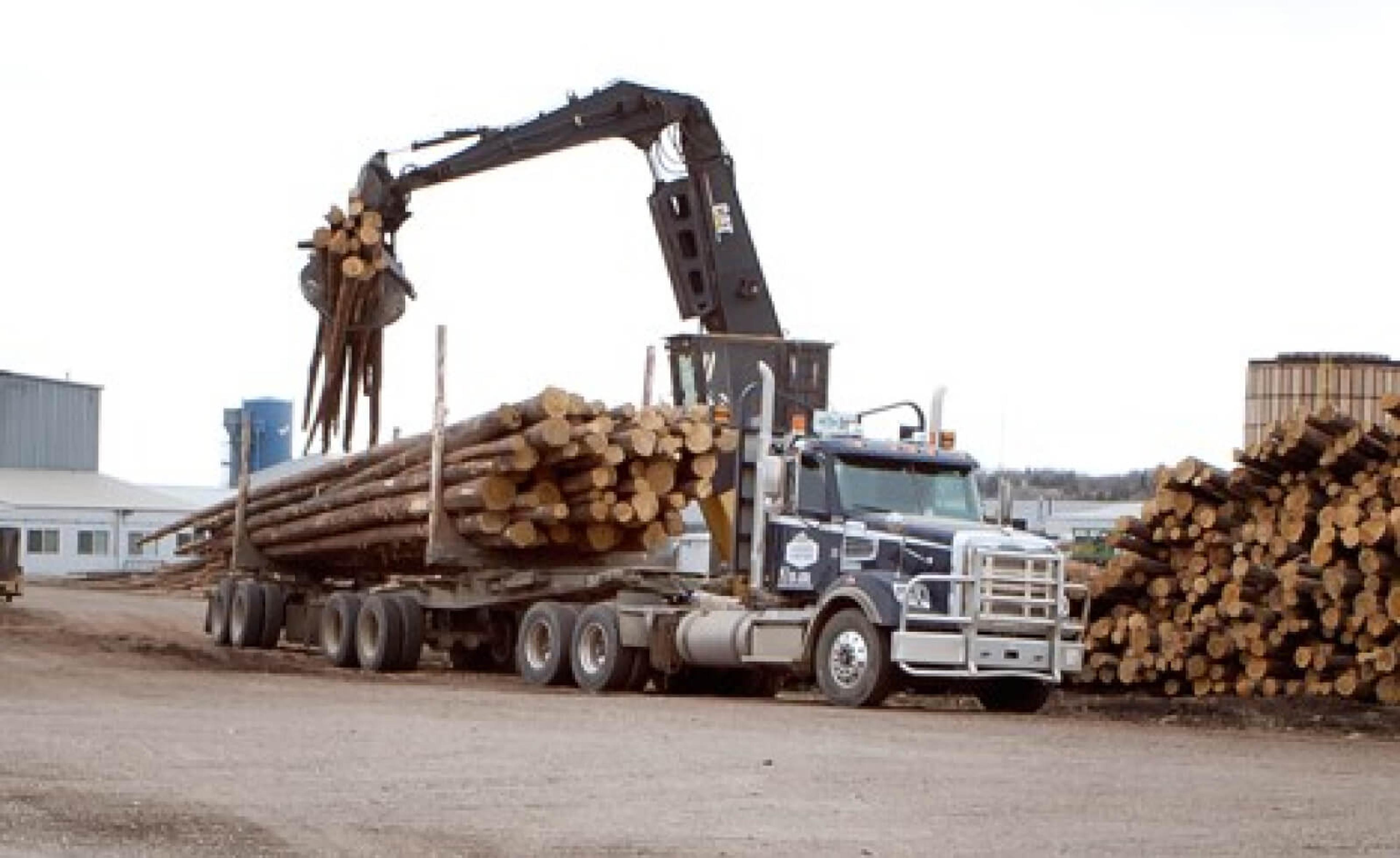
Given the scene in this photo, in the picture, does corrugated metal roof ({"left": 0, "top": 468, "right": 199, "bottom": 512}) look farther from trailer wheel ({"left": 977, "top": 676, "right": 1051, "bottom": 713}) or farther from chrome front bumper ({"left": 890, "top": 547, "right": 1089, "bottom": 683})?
chrome front bumper ({"left": 890, "top": 547, "right": 1089, "bottom": 683})

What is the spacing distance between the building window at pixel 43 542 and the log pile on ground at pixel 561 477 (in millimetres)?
44392

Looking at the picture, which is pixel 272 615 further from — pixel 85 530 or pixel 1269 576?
pixel 85 530

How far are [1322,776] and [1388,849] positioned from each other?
13.1 feet

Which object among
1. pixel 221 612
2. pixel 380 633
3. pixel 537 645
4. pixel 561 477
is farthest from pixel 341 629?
pixel 561 477

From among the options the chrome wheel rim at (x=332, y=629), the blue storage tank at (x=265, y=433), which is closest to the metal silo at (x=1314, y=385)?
the chrome wheel rim at (x=332, y=629)

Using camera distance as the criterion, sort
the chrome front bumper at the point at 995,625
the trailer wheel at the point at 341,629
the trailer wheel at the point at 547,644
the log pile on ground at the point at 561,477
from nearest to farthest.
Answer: the chrome front bumper at the point at 995,625 < the log pile on ground at the point at 561,477 < the trailer wheel at the point at 547,644 < the trailer wheel at the point at 341,629

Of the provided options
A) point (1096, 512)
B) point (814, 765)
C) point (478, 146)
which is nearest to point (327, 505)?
point (478, 146)

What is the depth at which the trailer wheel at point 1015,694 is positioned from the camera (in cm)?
2345

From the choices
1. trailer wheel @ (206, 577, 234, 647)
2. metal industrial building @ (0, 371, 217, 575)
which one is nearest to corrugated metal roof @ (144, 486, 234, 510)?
metal industrial building @ (0, 371, 217, 575)

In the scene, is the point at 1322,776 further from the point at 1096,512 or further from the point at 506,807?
the point at 1096,512

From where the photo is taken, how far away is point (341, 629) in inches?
1148

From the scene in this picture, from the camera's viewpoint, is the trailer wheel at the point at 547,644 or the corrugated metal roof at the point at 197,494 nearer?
the trailer wheel at the point at 547,644

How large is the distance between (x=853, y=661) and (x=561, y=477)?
4812 millimetres

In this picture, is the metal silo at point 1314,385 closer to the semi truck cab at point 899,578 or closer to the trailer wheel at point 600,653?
the semi truck cab at point 899,578
